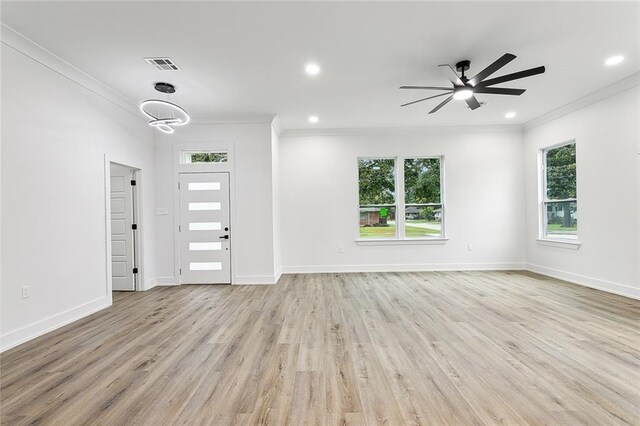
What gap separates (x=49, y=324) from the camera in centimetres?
324

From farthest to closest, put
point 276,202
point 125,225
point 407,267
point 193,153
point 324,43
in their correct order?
1. point 407,267
2. point 276,202
3. point 193,153
4. point 125,225
5. point 324,43

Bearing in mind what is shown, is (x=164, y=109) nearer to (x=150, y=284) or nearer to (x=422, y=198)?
(x=150, y=284)

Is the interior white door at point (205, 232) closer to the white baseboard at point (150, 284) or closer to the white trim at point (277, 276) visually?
the white baseboard at point (150, 284)

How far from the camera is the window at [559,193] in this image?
523 cm

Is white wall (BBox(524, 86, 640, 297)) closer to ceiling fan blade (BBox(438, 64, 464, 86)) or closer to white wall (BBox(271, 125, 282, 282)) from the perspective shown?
ceiling fan blade (BBox(438, 64, 464, 86))

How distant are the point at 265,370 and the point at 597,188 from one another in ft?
18.5

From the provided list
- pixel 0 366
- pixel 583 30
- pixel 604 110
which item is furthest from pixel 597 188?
pixel 0 366

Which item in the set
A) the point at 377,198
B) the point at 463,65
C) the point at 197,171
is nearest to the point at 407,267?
the point at 377,198

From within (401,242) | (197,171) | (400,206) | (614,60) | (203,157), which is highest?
(614,60)

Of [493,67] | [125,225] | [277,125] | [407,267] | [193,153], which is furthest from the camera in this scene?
[407,267]

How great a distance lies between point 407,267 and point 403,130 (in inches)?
118

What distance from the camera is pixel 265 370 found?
2.33 metres

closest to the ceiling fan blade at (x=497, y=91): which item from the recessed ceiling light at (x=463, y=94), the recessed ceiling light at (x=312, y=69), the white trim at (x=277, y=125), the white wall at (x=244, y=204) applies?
the recessed ceiling light at (x=463, y=94)

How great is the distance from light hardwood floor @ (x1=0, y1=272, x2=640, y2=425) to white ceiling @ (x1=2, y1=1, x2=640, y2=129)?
3.07 metres
